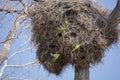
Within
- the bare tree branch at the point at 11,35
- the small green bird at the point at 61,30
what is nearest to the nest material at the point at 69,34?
the small green bird at the point at 61,30

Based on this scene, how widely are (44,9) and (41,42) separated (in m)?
0.57

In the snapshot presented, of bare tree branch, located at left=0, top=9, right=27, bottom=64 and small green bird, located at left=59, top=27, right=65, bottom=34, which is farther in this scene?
bare tree branch, located at left=0, top=9, right=27, bottom=64

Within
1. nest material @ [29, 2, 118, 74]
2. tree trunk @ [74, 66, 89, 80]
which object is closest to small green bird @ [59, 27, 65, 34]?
nest material @ [29, 2, 118, 74]

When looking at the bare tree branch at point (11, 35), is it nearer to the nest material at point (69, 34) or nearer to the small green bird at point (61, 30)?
the nest material at point (69, 34)

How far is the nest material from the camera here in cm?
530

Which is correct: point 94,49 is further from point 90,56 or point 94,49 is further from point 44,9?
point 44,9

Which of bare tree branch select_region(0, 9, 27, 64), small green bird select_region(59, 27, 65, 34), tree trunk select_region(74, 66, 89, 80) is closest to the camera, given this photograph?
small green bird select_region(59, 27, 65, 34)

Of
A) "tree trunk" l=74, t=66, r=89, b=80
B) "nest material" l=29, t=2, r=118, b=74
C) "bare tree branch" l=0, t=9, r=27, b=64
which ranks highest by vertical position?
"nest material" l=29, t=2, r=118, b=74

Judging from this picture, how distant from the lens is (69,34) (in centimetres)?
532

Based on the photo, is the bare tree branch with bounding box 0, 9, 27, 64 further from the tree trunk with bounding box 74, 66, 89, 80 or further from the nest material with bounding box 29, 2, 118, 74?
the tree trunk with bounding box 74, 66, 89, 80

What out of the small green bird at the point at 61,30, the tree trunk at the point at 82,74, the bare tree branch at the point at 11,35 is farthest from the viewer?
the bare tree branch at the point at 11,35

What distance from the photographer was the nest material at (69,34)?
5.30 metres

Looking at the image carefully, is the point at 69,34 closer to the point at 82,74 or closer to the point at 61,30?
the point at 61,30

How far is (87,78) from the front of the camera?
216 inches
